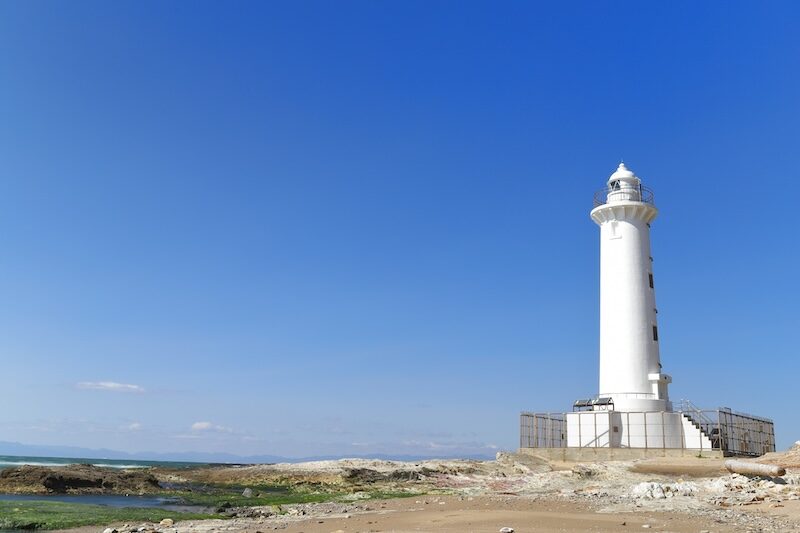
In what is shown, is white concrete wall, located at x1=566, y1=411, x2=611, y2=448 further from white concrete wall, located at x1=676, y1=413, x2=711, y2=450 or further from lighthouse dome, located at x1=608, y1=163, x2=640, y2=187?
lighthouse dome, located at x1=608, y1=163, x2=640, y2=187

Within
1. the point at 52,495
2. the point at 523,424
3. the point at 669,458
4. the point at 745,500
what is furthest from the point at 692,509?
the point at 52,495

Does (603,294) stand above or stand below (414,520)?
above

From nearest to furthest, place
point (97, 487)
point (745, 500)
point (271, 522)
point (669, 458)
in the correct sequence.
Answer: point (271, 522) < point (745, 500) < point (97, 487) < point (669, 458)

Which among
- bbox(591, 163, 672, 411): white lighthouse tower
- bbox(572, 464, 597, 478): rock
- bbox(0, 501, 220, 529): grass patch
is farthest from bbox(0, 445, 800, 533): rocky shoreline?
bbox(591, 163, 672, 411): white lighthouse tower

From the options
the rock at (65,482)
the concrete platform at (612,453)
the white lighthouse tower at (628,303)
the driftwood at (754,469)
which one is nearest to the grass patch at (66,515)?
the rock at (65,482)

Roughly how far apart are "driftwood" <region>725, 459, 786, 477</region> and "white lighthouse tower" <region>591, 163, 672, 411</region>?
32.2ft

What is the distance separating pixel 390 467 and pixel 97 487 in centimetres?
1474

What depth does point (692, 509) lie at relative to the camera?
17.0 m

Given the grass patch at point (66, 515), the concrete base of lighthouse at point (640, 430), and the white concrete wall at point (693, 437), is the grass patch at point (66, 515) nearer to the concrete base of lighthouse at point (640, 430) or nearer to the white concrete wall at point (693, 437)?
the concrete base of lighthouse at point (640, 430)

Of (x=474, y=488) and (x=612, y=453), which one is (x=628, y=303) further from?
(x=474, y=488)

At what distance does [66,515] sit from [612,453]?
2506cm

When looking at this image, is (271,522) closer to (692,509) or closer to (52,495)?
(692,509)

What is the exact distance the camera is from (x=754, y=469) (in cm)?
2452

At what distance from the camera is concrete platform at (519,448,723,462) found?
33000mm
